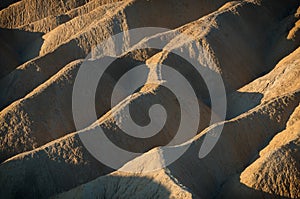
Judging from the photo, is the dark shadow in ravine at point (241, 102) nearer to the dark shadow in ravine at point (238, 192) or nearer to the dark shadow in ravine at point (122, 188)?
the dark shadow in ravine at point (238, 192)

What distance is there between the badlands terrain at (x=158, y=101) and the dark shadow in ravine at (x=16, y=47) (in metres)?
0.08

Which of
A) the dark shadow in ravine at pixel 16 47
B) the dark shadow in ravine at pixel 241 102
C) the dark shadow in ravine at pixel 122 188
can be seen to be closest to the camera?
the dark shadow in ravine at pixel 122 188

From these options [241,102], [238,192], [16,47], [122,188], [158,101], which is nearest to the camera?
[238,192]

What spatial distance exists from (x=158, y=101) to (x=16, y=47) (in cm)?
1456

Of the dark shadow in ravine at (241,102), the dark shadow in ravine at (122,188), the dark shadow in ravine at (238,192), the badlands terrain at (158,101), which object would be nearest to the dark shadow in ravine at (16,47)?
the badlands terrain at (158,101)

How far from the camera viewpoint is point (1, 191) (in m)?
30.0

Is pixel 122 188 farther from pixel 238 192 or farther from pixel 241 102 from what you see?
pixel 241 102

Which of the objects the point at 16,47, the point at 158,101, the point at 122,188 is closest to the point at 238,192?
the point at 122,188

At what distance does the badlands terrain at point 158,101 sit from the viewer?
27.1m

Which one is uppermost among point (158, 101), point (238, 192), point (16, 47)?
point (16, 47)

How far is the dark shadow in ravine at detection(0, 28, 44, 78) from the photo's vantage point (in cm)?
4197

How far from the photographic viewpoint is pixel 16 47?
1745 inches

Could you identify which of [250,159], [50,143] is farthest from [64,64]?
[250,159]

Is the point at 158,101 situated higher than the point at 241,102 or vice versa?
the point at 158,101
